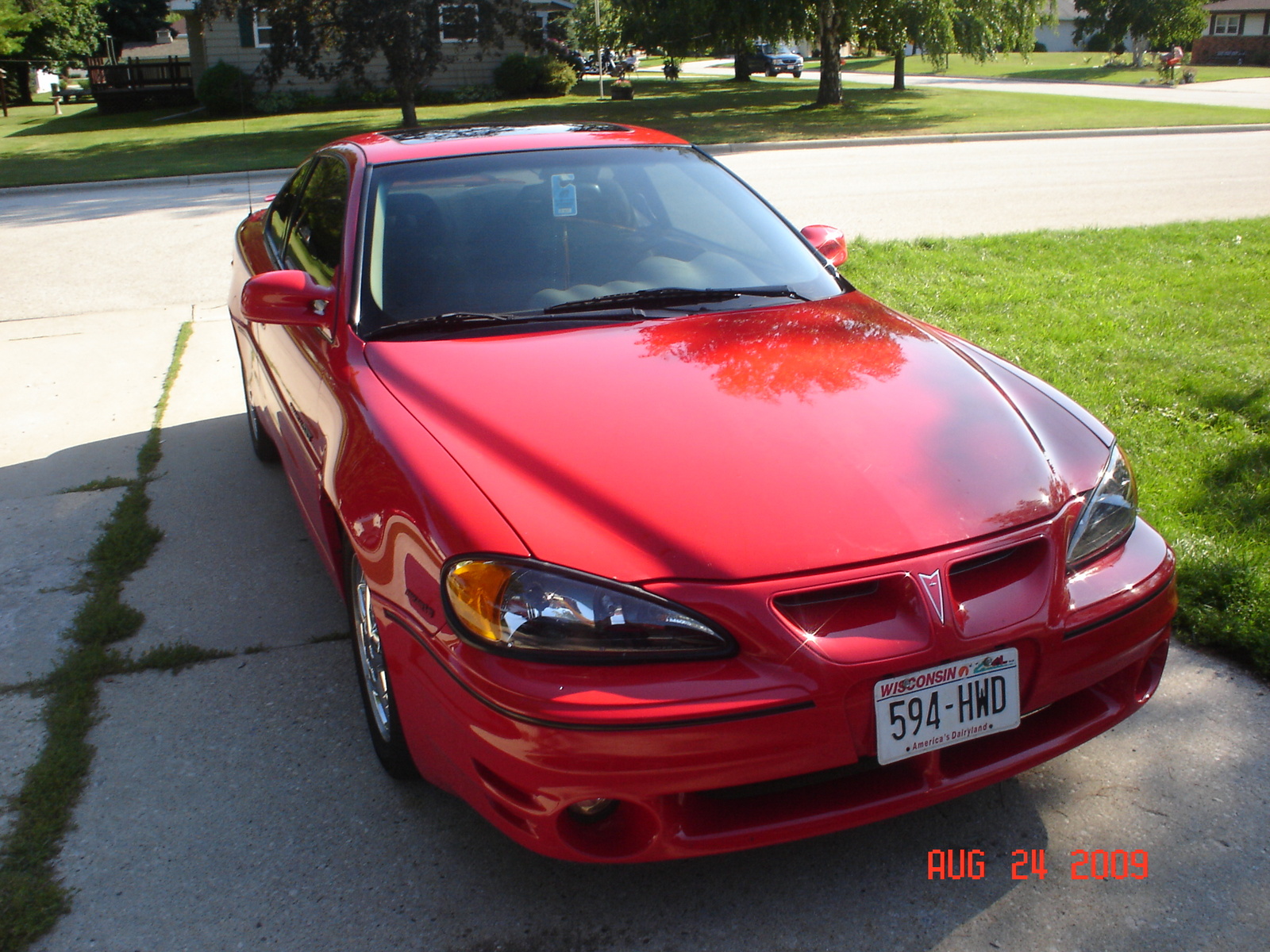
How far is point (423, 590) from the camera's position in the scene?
2.19 meters

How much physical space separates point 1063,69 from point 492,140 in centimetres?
5065

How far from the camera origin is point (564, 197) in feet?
11.5

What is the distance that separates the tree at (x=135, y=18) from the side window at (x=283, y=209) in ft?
194

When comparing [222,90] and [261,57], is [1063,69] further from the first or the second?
[222,90]

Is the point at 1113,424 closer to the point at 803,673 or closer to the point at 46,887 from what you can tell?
the point at 803,673

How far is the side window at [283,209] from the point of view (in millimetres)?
4465

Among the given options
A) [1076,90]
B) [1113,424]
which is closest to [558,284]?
[1113,424]

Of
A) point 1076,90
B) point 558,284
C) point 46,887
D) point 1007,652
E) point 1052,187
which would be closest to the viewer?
point 1007,652

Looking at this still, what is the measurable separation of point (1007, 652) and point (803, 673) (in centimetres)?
43

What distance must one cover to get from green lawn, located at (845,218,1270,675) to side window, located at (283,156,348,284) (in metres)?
2.92

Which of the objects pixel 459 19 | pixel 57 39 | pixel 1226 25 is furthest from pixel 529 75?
pixel 1226 25

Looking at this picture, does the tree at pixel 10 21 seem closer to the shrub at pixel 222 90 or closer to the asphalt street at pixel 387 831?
the shrub at pixel 222 90

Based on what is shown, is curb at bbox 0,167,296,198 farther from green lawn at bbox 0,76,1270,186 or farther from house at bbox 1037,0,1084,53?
house at bbox 1037,0,1084,53

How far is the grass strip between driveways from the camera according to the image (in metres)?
2.38
